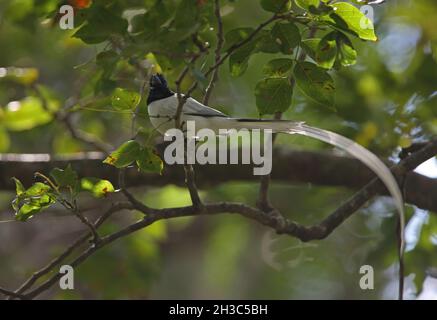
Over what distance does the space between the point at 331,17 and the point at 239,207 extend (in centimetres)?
101

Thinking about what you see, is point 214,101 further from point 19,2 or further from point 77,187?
point 77,187

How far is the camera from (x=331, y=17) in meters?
2.56

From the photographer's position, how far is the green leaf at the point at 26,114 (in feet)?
15.5

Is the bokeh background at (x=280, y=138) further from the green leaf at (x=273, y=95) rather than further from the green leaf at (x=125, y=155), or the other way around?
the green leaf at (x=273, y=95)

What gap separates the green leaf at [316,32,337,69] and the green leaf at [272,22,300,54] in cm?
10

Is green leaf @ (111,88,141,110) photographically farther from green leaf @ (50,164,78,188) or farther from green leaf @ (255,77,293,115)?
green leaf @ (255,77,293,115)

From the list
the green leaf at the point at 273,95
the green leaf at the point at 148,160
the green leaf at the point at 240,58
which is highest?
the green leaf at the point at 240,58

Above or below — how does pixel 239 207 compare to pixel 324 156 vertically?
below

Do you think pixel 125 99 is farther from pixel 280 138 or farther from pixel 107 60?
pixel 280 138

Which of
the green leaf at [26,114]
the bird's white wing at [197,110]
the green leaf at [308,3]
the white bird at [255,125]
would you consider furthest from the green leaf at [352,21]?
the green leaf at [26,114]

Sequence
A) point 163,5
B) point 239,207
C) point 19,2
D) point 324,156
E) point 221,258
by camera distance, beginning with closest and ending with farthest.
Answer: point 163,5 → point 239,207 → point 19,2 → point 324,156 → point 221,258

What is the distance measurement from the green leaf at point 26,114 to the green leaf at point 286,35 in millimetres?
2462

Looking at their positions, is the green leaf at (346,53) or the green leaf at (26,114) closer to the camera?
the green leaf at (346,53)

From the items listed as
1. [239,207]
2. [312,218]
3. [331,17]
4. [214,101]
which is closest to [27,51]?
[214,101]
